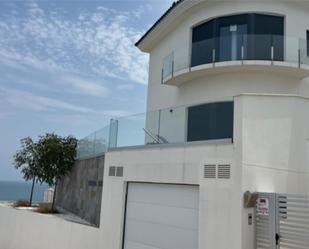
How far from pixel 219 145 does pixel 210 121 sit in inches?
45.7

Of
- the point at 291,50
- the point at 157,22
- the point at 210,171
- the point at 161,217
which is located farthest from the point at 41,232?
the point at 291,50

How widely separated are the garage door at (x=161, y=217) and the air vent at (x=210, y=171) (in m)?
0.59

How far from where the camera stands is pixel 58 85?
23.3m

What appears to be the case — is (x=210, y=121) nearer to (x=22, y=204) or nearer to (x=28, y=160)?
(x=28, y=160)

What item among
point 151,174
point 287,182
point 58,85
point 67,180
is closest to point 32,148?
point 67,180

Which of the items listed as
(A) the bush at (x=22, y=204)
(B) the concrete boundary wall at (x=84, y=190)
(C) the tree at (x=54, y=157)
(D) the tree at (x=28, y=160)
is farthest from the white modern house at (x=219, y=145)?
(A) the bush at (x=22, y=204)

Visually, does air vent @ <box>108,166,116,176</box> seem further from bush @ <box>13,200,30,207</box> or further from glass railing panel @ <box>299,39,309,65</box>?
bush @ <box>13,200,30,207</box>

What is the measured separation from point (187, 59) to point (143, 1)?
11.2 ft

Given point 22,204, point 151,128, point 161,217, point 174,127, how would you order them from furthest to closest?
point 22,204 < point 151,128 < point 174,127 < point 161,217

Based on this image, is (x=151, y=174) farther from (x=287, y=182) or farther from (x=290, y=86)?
(x=290, y=86)

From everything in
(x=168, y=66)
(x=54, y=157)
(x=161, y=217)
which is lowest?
(x=161, y=217)

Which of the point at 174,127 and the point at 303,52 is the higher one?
the point at 303,52

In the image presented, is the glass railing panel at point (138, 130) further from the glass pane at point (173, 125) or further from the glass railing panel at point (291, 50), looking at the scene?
the glass railing panel at point (291, 50)

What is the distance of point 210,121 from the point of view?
9.08 m
